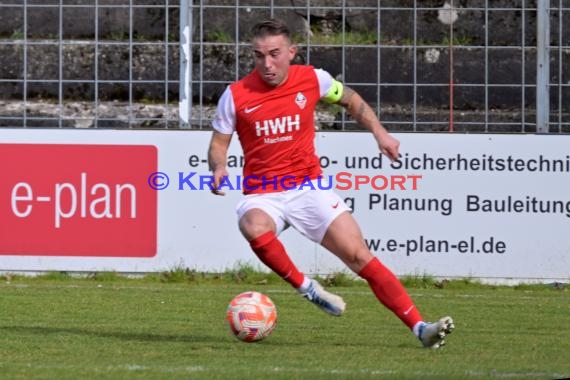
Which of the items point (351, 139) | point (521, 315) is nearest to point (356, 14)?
point (351, 139)

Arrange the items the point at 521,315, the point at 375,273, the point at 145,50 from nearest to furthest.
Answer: the point at 375,273, the point at 521,315, the point at 145,50

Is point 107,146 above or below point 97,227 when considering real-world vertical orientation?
above

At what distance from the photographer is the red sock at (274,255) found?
8594 mm

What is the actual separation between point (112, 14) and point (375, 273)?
916cm

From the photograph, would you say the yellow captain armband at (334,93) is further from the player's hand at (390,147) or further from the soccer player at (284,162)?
the player's hand at (390,147)

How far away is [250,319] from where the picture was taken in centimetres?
849

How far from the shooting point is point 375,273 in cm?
848

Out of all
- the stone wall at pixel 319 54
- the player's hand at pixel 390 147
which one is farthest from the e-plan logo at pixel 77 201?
the player's hand at pixel 390 147

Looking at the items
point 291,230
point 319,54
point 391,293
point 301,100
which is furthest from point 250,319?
point 319,54

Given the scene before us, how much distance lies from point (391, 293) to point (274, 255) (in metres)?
0.82

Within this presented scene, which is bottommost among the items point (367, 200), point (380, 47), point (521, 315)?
point (521, 315)

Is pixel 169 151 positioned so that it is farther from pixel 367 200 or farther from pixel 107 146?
pixel 367 200

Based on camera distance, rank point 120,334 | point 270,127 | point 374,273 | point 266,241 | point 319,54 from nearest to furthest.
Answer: point 374,273 → point 266,241 → point 270,127 → point 120,334 → point 319,54

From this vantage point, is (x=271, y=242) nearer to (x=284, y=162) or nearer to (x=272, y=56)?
(x=284, y=162)
